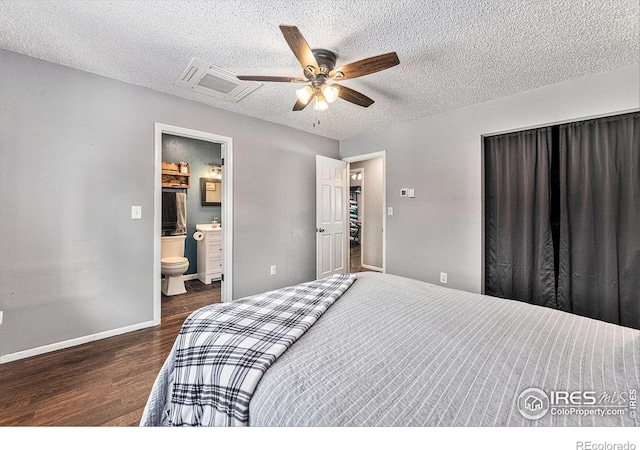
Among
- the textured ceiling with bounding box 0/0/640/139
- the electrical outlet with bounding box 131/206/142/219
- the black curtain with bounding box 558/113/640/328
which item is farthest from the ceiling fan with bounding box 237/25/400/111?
the black curtain with bounding box 558/113/640/328

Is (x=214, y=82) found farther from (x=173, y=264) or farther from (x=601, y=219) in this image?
(x=601, y=219)

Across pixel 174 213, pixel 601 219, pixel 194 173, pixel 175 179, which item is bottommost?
pixel 601 219

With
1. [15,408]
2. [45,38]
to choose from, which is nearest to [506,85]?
[45,38]

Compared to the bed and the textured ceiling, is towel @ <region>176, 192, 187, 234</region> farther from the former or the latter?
the bed

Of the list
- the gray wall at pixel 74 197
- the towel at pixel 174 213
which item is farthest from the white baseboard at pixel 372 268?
the gray wall at pixel 74 197

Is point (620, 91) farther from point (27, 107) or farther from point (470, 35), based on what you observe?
point (27, 107)

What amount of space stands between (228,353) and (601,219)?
3.01 meters

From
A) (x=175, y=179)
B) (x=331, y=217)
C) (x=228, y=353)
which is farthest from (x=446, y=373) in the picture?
(x=175, y=179)

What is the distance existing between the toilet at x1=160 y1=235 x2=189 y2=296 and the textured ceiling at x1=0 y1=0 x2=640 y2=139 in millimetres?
2053

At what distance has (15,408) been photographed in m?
1.39

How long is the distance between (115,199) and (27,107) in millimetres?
831

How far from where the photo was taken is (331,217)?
380cm

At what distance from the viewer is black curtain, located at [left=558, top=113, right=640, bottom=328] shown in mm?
2008

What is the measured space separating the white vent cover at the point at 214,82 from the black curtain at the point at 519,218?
2.59 metres
